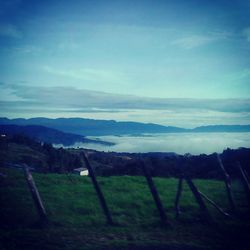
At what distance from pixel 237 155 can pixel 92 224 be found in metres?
23.4

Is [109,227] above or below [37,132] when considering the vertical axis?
below

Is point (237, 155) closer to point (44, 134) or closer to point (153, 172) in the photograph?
point (153, 172)

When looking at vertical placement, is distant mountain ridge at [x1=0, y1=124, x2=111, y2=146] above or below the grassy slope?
above

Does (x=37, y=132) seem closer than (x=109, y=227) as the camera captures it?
No

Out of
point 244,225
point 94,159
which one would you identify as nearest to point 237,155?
point 244,225

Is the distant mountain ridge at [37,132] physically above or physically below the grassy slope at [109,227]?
above

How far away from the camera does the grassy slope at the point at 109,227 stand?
924cm

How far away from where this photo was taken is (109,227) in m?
10.7

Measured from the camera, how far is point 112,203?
13.4m

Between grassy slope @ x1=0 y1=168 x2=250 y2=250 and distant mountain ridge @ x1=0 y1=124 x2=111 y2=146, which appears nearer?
grassy slope @ x1=0 y1=168 x2=250 y2=250

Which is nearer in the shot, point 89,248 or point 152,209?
point 89,248

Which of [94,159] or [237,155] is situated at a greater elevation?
[237,155]

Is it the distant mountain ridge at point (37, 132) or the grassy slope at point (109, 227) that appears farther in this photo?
the distant mountain ridge at point (37, 132)

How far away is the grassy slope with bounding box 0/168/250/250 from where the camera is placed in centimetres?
924
